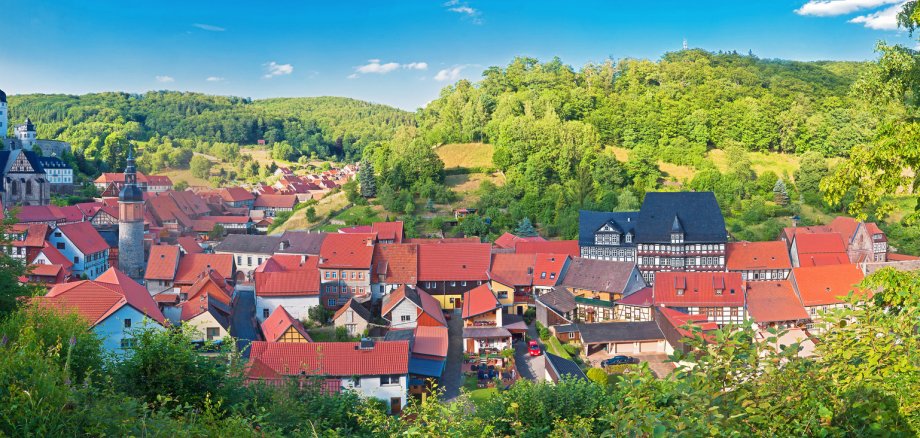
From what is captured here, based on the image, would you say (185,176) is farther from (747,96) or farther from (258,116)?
(747,96)

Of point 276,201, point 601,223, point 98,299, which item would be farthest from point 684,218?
point 276,201

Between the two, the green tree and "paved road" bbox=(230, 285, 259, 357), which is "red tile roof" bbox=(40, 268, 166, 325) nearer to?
"paved road" bbox=(230, 285, 259, 357)

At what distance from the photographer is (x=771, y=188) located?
44.0m

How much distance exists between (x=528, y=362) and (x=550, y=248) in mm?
10873

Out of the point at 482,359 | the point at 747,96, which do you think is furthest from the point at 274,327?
the point at 747,96

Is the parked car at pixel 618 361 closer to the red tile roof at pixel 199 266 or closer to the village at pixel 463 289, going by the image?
the village at pixel 463 289

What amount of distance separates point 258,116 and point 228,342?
108 metres

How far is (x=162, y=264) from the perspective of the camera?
2877 centimetres

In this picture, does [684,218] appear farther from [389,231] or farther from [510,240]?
[389,231]

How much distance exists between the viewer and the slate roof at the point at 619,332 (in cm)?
2328

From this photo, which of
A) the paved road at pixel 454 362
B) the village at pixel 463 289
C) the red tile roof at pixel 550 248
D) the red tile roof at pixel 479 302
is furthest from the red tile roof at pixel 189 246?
the red tile roof at pixel 550 248

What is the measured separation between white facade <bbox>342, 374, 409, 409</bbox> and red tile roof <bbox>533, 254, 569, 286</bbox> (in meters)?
12.3

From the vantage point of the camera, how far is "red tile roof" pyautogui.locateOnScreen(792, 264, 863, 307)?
26.0 meters

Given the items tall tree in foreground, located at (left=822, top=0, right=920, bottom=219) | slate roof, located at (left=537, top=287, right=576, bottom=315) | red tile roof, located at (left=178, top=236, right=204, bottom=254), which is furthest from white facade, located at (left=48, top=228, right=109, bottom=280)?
tall tree in foreground, located at (left=822, top=0, right=920, bottom=219)
